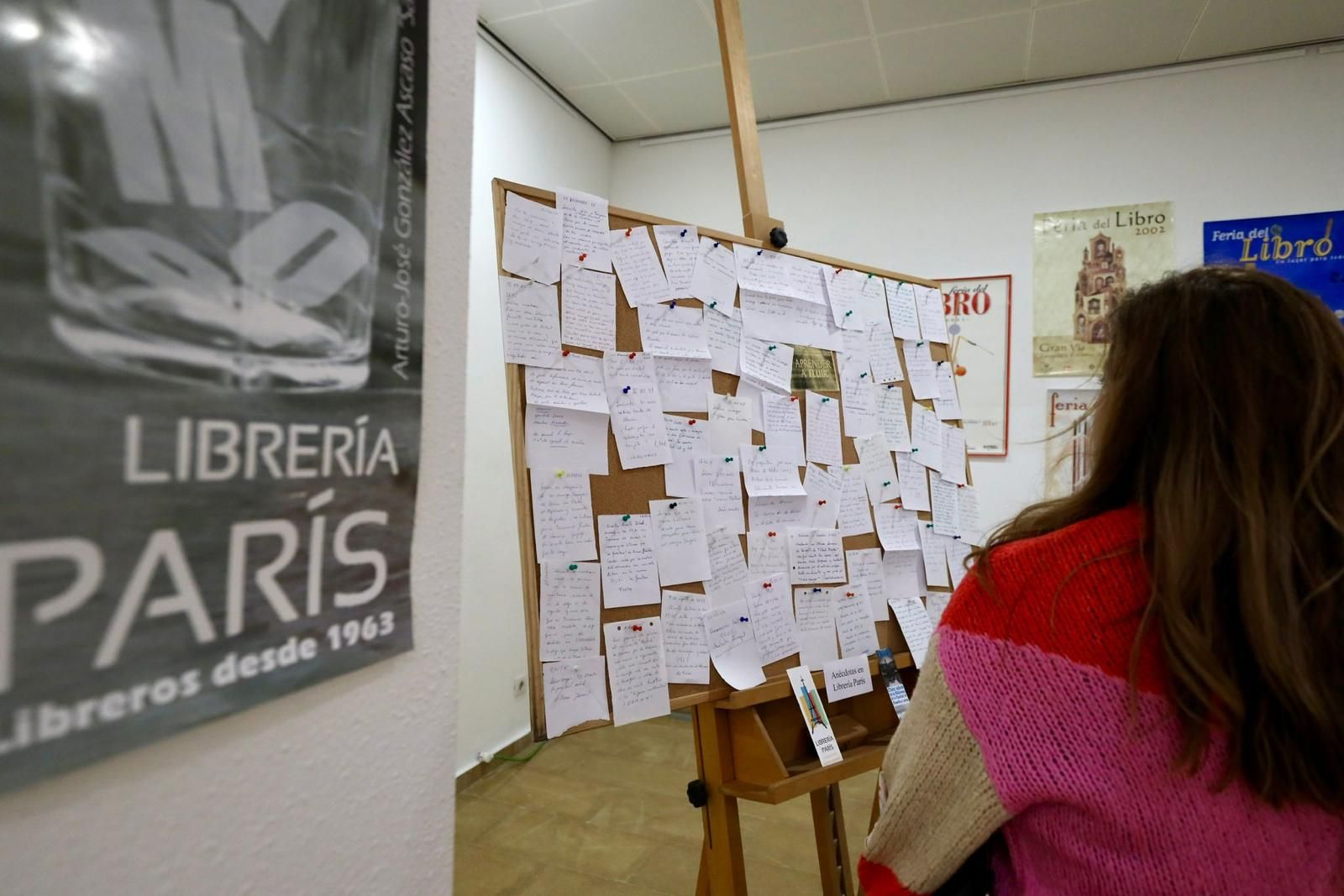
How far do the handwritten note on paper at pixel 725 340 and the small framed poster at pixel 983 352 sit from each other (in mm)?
1827

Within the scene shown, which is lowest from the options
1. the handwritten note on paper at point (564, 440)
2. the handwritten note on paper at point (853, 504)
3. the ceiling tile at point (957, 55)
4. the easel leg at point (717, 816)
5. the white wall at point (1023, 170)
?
the easel leg at point (717, 816)

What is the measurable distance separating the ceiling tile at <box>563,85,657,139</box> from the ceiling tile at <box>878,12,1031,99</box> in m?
1.08

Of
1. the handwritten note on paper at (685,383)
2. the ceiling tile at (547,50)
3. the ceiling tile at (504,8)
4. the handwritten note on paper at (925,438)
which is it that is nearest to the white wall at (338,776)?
the handwritten note on paper at (685,383)

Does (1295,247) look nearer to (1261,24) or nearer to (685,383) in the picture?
(1261,24)

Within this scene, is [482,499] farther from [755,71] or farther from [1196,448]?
[1196,448]

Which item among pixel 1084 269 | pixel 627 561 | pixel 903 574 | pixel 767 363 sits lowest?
pixel 903 574

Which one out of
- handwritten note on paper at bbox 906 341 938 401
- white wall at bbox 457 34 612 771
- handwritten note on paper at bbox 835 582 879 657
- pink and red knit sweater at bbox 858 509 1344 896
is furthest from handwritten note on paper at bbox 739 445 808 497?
white wall at bbox 457 34 612 771

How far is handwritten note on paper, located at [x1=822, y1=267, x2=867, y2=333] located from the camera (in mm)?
1544

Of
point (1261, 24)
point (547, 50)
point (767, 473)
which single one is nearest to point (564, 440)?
point (767, 473)

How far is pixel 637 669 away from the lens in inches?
45.3

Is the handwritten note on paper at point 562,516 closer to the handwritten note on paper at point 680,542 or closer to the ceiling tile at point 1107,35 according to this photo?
the handwritten note on paper at point 680,542

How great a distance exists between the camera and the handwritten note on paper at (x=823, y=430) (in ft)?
4.82

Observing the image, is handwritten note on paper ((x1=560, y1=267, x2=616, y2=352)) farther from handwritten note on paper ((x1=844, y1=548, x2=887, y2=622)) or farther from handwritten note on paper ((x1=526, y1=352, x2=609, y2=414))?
handwritten note on paper ((x1=844, y1=548, x2=887, y2=622))

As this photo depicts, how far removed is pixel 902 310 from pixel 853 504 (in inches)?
20.0
